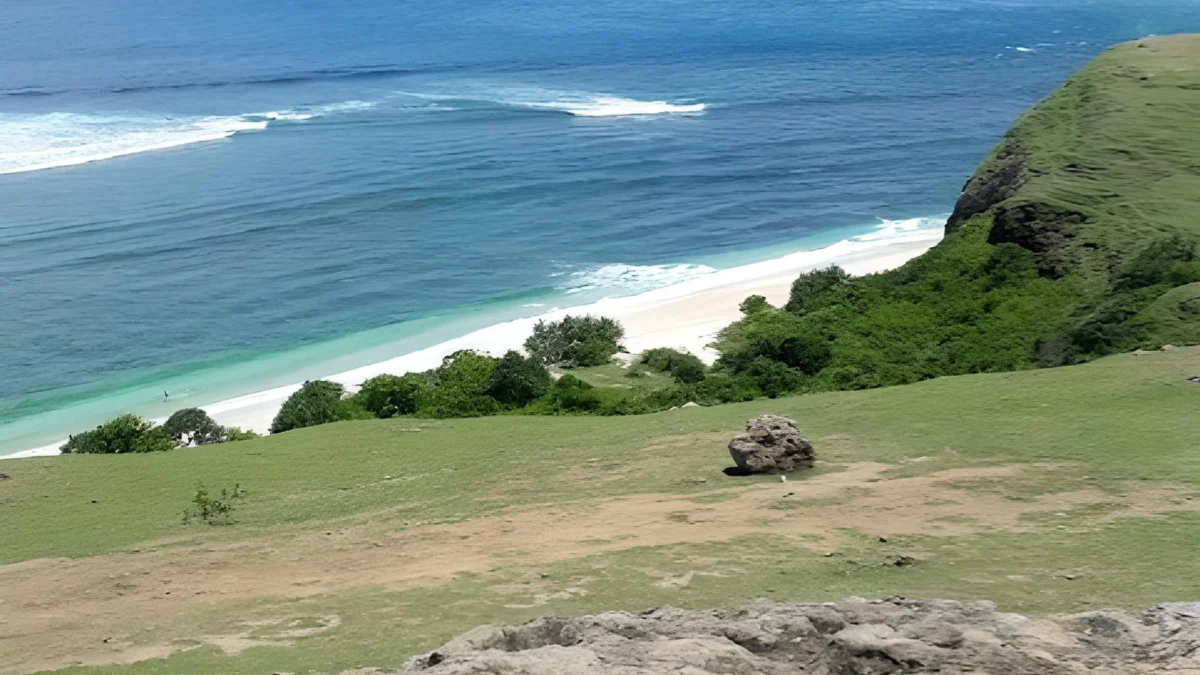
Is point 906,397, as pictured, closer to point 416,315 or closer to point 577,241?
point 416,315

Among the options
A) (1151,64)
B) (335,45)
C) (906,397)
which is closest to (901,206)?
(1151,64)

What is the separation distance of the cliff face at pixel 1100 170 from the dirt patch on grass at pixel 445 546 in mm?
15050

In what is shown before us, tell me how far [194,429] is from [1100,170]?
72.5 feet

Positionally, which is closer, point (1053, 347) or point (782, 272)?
point (1053, 347)

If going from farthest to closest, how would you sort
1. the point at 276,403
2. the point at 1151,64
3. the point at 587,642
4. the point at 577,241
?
the point at 577,241
the point at 1151,64
the point at 276,403
the point at 587,642

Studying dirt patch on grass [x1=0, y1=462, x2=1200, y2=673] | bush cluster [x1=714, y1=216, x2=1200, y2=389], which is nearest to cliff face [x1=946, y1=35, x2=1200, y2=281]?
bush cluster [x1=714, y1=216, x2=1200, y2=389]

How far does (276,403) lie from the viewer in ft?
108

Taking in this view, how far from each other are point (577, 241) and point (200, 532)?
32.4 m

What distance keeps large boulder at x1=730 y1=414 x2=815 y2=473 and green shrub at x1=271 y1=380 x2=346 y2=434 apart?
10.5 meters

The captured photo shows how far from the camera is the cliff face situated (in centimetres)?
2953

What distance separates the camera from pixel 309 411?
85.0 ft

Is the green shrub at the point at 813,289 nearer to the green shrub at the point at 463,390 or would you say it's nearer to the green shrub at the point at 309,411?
the green shrub at the point at 463,390

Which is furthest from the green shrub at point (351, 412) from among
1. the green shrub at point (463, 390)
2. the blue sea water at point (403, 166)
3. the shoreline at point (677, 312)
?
the blue sea water at point (403, 166)

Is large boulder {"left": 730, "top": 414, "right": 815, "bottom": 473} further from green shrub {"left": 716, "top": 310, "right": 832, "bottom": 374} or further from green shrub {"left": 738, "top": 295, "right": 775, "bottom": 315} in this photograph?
green shrub {"left": 738, "top": 295, "right": 775, "bottom": 315}
